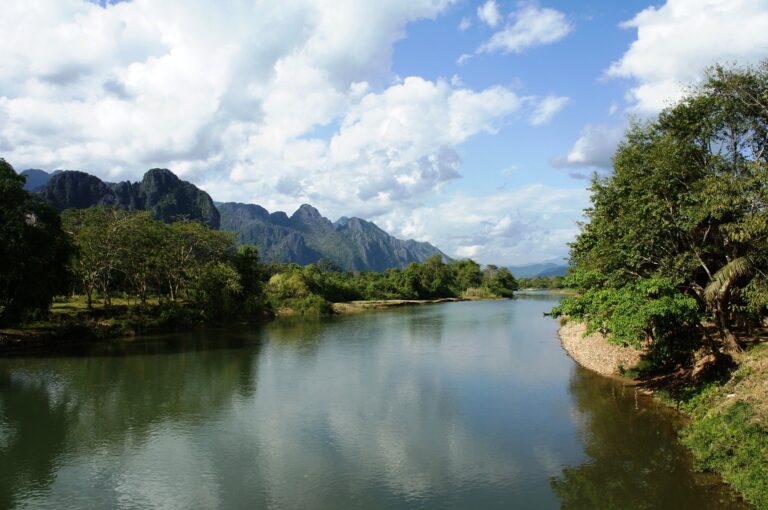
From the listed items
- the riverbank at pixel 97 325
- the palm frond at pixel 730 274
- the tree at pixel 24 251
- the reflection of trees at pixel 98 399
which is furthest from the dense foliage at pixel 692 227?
the riverbank at pixel 97 325

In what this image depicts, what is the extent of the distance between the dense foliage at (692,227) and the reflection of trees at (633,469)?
3.67 m

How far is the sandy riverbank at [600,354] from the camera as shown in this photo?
31.7 m

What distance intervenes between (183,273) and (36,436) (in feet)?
169

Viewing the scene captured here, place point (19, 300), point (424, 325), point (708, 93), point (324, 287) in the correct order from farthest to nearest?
point (324, 287) < point (424, 325) < point (19, 300) < point (708, 93)

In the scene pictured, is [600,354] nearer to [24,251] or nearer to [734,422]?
[734,422]

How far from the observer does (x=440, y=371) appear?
34.9 meters

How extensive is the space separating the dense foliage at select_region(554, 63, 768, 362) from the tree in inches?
1553

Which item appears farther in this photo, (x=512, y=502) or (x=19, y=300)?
(x=19, y=300)

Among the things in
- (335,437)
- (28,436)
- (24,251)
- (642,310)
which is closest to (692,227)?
(642,310)

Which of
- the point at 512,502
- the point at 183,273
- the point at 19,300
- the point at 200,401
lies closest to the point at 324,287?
the point at 183,273

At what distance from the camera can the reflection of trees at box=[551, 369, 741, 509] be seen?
14.6m

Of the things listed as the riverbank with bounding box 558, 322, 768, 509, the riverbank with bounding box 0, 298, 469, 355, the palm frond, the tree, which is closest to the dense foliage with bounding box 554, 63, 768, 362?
the palm frond

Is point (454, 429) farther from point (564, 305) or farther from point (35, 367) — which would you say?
point (35, 367)

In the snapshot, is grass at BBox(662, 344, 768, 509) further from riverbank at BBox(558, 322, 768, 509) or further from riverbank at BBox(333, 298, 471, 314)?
riverbank at BBox(333, 298, 471, 314)
